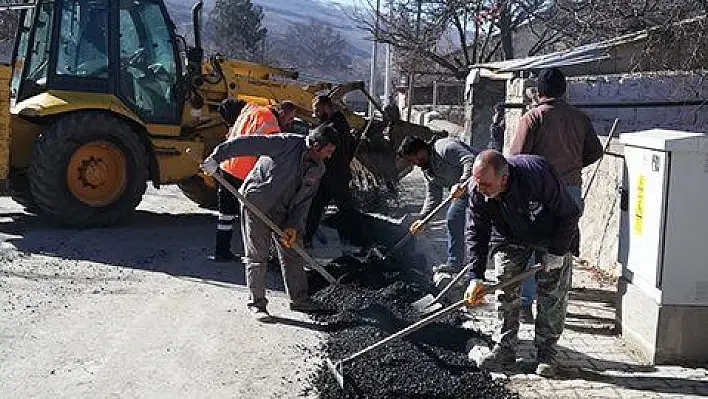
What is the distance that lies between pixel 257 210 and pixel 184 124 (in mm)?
4369

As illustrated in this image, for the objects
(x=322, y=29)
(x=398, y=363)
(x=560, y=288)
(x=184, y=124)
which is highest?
(x=322, y=29)

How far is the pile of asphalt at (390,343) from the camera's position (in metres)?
5.48

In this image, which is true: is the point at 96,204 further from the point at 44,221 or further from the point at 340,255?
the point at 340,255

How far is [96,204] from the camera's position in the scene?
34.0 feet

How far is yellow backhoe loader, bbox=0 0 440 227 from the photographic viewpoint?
1011 centimetres

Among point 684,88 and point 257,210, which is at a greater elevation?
point 684,88

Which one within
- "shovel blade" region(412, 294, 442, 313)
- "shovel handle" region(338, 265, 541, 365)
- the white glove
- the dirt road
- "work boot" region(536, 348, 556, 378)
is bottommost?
the dirt road

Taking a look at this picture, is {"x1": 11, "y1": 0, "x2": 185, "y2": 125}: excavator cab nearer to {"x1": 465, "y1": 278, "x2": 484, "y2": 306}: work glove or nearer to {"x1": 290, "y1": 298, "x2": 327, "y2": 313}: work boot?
{"x1": 290, "y1": 298, "x2": 327, "y2": 313}: work boot

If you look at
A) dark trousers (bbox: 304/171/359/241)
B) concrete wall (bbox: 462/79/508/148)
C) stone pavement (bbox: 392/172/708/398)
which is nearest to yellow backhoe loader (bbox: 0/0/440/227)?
dark trousers (bbox: 304/171/359/241)

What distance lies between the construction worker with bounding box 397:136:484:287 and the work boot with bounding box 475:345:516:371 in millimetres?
1713

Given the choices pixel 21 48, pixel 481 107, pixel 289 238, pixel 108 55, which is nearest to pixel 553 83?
pixel 289 238

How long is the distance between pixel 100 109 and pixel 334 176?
9.77 feet

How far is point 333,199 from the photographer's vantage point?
9.72 meters

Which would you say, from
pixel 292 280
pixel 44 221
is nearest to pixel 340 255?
pixel 292 280
